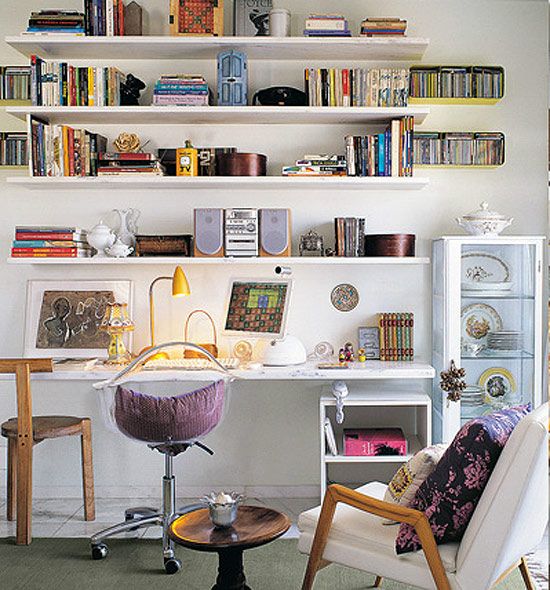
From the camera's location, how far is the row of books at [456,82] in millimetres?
4590

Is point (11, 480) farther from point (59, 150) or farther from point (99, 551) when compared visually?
point (59, 150)

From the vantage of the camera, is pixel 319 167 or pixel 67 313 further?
pixel 67 313

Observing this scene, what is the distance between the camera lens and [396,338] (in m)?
4.69

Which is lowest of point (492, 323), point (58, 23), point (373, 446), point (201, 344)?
point (373, 446)

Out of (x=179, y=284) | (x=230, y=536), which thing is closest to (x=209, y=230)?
(x=179, y=284)

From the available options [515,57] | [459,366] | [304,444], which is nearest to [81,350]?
[304,444]

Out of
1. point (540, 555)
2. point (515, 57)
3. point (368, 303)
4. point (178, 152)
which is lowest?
point (540, 555)

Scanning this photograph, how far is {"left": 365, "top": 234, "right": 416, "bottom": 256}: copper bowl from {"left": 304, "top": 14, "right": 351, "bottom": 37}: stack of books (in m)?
1.02

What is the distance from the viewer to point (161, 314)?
4.82 m

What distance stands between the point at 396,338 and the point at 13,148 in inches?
88.7

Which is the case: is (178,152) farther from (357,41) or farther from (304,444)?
(304,444)

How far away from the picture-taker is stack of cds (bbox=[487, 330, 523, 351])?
178 inches

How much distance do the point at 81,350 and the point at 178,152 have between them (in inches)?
45.7

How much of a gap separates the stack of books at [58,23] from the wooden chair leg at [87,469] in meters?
1.94
